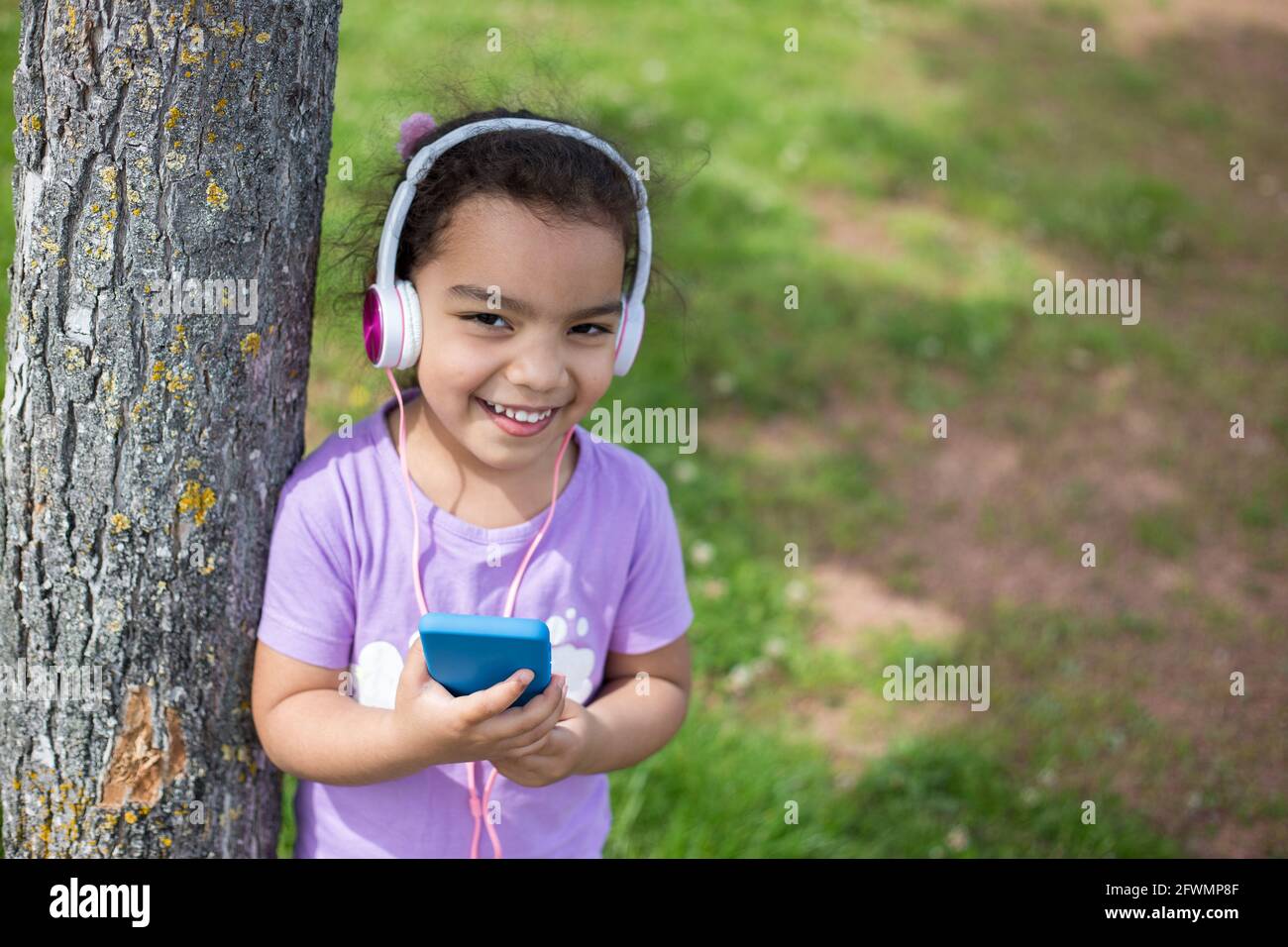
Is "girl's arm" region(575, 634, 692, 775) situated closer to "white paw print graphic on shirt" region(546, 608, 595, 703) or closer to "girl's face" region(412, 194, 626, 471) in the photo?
"white paw print graphic on shirt" region(546, 608, 595, 703)

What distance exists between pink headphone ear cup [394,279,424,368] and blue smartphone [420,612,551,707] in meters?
0.49

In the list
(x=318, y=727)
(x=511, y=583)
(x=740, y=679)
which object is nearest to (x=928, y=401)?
(x=740, y=679)

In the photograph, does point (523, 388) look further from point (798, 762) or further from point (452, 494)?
point (798, 762)

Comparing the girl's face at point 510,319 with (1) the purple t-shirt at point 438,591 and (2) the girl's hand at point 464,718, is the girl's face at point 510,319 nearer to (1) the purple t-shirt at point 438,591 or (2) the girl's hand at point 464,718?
(1) the purple t-shirt at point 438,591

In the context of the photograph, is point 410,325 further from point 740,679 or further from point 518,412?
point 740,679

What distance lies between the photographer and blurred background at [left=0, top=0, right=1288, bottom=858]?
3414 millimetres

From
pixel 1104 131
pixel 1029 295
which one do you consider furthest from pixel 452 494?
pixel 1104 131

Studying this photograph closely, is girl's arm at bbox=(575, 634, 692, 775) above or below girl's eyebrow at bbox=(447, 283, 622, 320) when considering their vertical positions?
below

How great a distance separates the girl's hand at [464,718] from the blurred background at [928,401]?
0.89 metres

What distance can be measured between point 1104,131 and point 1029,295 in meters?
2.32

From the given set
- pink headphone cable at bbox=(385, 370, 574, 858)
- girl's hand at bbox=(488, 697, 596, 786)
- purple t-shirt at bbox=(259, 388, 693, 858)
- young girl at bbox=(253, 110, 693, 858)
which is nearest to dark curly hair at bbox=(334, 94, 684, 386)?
young girl at bbox=(253, 110, 693, 858)

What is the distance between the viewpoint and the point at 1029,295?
19.3 feet

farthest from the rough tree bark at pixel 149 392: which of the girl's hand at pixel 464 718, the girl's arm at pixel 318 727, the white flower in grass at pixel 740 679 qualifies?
the white flower in grass at pixel 740 679
